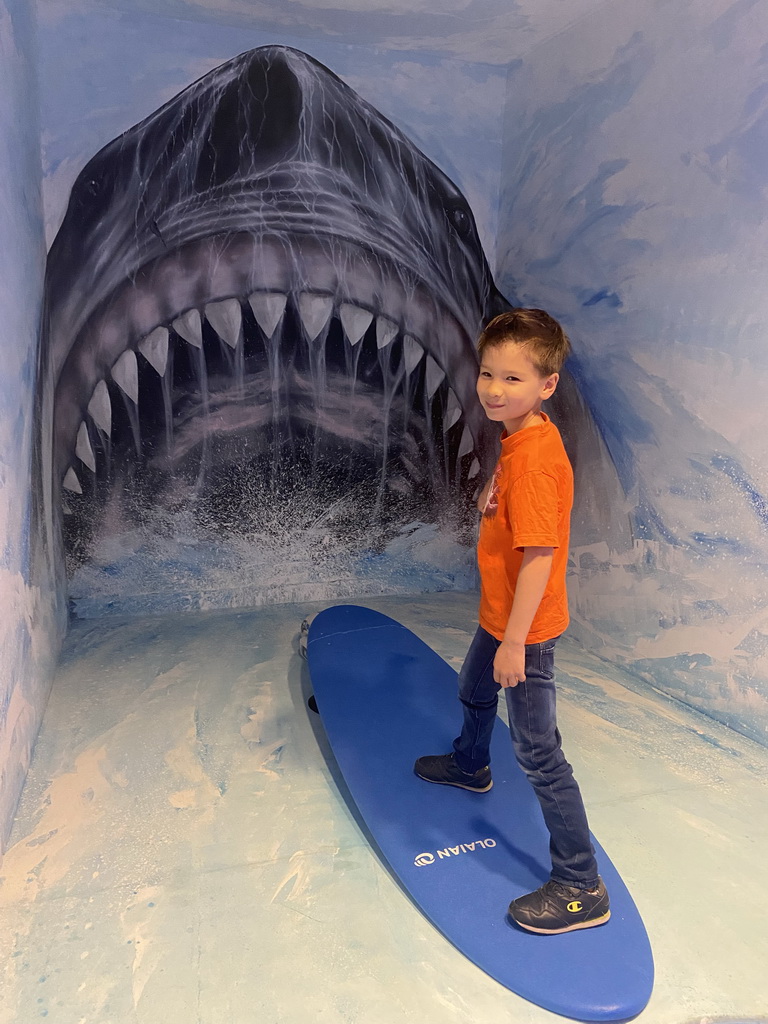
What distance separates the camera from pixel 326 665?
86.5 inches

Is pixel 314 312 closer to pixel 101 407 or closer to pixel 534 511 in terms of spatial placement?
pixel 101 407

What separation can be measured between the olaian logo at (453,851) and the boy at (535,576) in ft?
0.60

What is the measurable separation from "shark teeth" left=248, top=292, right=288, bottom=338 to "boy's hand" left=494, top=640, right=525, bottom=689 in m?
2.06

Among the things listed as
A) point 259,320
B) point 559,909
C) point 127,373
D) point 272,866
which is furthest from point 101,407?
point 559,909

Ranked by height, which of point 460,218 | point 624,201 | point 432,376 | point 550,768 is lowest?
point 550,768

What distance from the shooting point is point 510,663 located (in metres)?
1.27

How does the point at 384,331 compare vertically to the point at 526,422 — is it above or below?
above

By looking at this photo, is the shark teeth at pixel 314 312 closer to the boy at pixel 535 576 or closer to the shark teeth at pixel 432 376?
the shark teeth at pixel 432 376

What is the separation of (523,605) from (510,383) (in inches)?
16.1

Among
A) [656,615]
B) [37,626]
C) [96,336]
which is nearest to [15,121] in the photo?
[96,336]

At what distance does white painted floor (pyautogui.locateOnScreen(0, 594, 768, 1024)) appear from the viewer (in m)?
1.21

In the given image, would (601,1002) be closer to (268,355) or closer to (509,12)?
(268,355)

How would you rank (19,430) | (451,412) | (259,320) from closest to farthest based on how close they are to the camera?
(19,430) → (259,320) → (451,412)

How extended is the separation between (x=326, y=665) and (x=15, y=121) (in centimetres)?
187
